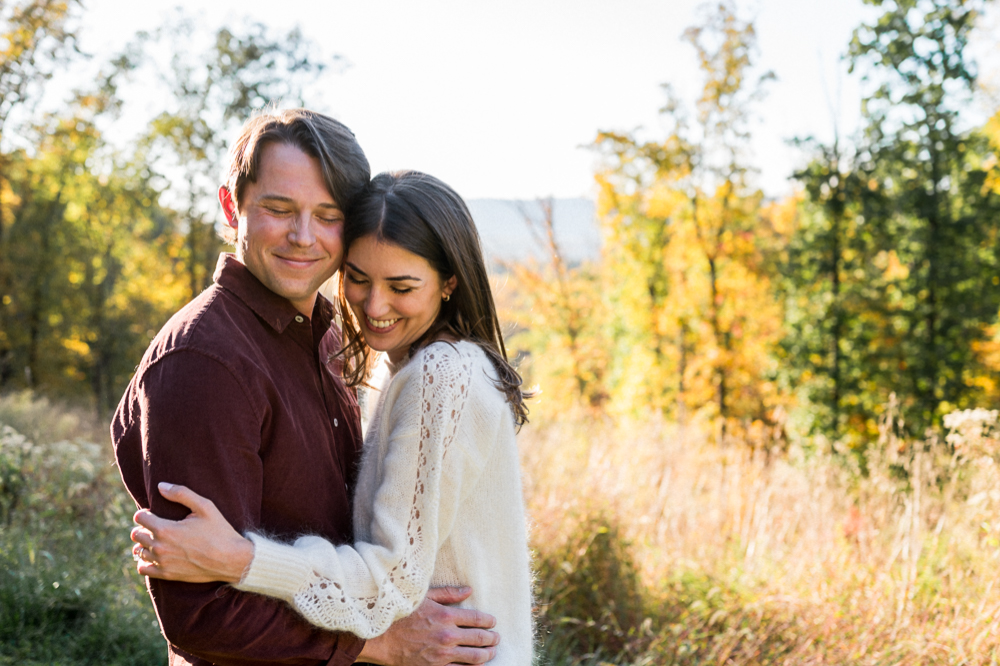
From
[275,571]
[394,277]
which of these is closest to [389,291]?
[394,277]

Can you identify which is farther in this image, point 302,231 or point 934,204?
point 934,204

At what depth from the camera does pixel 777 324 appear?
63.7ft

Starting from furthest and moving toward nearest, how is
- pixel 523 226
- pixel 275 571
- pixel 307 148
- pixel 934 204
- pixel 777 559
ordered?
pixel 934 204, pixel 523 226, pixel 777 559, pixel 307 148, pixel 275 571

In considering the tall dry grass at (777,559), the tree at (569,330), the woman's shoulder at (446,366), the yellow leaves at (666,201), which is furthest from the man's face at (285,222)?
the yellow leaves at (666,201)

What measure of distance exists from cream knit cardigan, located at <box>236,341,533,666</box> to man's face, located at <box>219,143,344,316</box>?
0.38 metres

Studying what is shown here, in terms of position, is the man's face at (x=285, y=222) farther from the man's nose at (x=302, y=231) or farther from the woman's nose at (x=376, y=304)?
the woman's nose at (x=376, y=304)

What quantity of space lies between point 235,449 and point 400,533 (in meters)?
0.46

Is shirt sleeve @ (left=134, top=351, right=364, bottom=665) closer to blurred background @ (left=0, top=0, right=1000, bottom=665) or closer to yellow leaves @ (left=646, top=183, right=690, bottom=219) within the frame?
blurred background @ (left=0, top=0, right=1000, bottom=665)

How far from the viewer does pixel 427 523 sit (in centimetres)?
178

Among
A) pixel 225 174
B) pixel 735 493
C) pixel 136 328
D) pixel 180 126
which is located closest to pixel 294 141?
pixel 225 174

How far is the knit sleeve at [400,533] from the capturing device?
1.60 meters

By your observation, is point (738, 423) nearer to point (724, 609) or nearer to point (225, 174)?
point (724, 609)

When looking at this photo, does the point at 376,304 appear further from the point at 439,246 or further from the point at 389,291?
the point at 439,246

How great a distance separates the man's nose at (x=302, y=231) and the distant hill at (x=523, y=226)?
551mm
